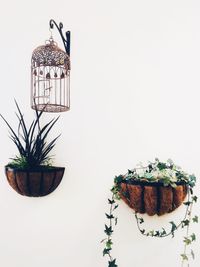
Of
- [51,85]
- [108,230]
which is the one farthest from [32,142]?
[108,230]

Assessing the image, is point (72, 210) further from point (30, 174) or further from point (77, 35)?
point (77, 35)

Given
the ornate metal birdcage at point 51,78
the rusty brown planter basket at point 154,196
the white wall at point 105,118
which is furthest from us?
the white wall at point 105,118

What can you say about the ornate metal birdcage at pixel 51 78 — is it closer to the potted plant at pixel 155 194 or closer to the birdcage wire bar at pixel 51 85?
the birdcage wire bar at pixel 51 85

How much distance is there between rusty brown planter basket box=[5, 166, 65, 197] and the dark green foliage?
5cm

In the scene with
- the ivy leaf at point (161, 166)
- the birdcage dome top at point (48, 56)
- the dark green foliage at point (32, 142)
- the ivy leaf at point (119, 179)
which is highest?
the birdcage dome top at point (48, 56)

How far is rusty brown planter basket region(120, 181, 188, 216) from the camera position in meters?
1.65

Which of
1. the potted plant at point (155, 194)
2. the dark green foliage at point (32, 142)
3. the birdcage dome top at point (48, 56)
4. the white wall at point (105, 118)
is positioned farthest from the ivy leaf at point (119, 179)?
the birdcage dome top at point (48, 56)

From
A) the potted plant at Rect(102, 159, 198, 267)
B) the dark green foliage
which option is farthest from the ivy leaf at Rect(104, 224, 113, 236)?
the dark green foliage

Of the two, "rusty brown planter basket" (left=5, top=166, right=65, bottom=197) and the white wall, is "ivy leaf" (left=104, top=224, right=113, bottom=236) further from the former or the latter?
"rusty brown planter basket" (left=5, top=166, right=65, bottom=197)

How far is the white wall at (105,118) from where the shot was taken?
1.90m

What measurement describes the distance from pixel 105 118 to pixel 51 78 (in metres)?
0.39

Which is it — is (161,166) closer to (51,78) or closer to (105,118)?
(105,118)

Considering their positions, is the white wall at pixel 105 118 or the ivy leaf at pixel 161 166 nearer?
the ivy leaf at pixel 161 166

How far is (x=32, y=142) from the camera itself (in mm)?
1919
